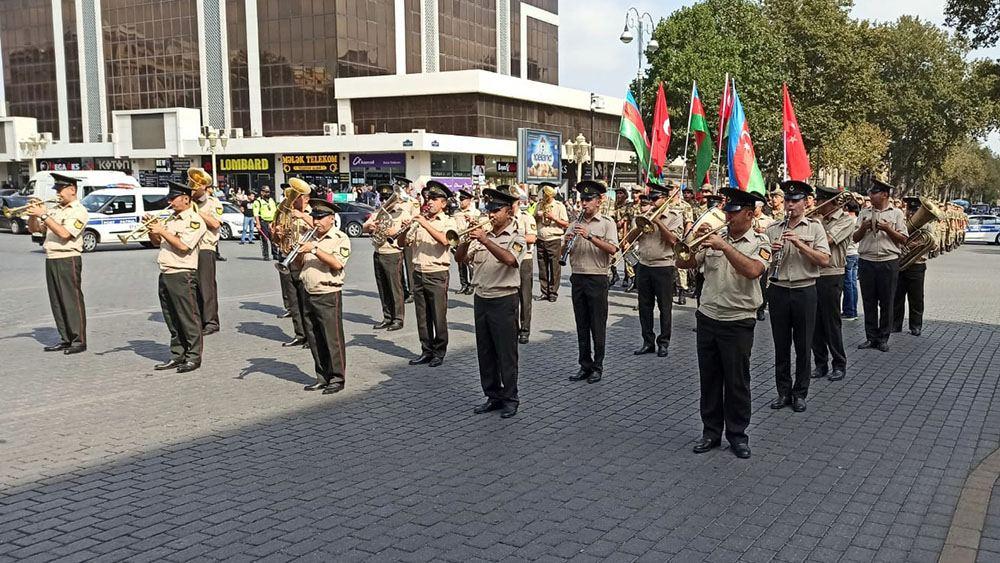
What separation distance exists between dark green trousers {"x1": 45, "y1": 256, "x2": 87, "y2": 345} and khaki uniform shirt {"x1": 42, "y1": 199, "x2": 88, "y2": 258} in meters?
0.08

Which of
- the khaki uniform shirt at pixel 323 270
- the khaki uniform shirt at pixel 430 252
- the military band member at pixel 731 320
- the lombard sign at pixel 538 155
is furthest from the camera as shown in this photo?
the lombard sign at pixel 538 155

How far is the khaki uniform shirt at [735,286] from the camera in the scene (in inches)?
244

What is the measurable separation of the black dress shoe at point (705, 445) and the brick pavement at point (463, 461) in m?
0.08

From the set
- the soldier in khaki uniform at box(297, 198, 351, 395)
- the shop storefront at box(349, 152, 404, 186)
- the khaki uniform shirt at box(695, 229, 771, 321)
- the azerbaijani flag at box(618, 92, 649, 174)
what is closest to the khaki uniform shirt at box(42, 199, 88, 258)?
the soldier in khaki uniform at box(297, 198, 351, 395)

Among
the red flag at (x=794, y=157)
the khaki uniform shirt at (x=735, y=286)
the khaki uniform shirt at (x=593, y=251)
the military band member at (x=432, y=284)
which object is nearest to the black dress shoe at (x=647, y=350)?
the khaki uniform shirt at (x=593, y=251)

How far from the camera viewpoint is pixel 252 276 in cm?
1848

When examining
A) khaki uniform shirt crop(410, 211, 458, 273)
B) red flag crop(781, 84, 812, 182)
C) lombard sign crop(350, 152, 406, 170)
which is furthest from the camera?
lombard sign crop(350, 152, 406, 170)

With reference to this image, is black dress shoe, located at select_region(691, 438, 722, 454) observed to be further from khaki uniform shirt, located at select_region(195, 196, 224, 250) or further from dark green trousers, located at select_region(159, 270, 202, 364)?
khaki uniform shirt, located at select_region(195, 196, 224, 250)

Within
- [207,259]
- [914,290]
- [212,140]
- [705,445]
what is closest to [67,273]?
[207,259]

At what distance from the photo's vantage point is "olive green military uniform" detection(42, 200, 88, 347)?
9.93 m

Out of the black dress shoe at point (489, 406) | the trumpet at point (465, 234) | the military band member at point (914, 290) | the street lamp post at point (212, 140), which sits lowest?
the black dress shoe at point (489, 406)

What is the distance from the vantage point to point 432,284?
9594 mm

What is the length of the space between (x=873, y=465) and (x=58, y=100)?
76.4m

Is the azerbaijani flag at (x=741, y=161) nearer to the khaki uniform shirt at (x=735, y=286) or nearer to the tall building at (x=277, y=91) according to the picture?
the khaki uniform shirt at (x=735, y=286)
